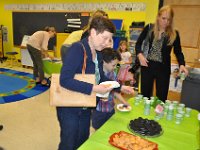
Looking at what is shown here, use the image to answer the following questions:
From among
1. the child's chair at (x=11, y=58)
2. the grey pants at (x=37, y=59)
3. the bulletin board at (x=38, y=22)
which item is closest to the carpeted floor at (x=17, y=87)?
the grey pants at (x=37, y=59)

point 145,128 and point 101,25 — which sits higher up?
point 101,25

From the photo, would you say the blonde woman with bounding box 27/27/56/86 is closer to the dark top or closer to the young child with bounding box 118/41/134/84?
the young child with bounding box 118/41/134/84

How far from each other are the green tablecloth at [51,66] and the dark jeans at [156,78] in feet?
6.85

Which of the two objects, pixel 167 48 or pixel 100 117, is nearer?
pixel 100 117

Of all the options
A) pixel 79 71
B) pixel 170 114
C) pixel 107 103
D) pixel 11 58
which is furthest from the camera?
pixel 11 58

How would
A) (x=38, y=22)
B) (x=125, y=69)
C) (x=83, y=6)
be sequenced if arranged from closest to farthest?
Result: (x=125, y=69) < (x=83, y=6) < (x=38, y=22)

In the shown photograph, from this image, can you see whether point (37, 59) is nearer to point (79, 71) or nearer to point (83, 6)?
point (83, 6)

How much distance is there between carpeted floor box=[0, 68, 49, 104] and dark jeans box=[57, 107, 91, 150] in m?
2.51

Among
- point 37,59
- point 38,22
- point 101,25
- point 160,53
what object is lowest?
point 37,59

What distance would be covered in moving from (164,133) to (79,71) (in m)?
0.66

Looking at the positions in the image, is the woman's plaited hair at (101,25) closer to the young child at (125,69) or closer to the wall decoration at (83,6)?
the young child at (125,69)

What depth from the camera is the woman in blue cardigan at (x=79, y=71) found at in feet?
3.90

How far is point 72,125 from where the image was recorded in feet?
4.42

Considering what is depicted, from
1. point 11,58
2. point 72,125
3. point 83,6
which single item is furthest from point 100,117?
point 11,58
